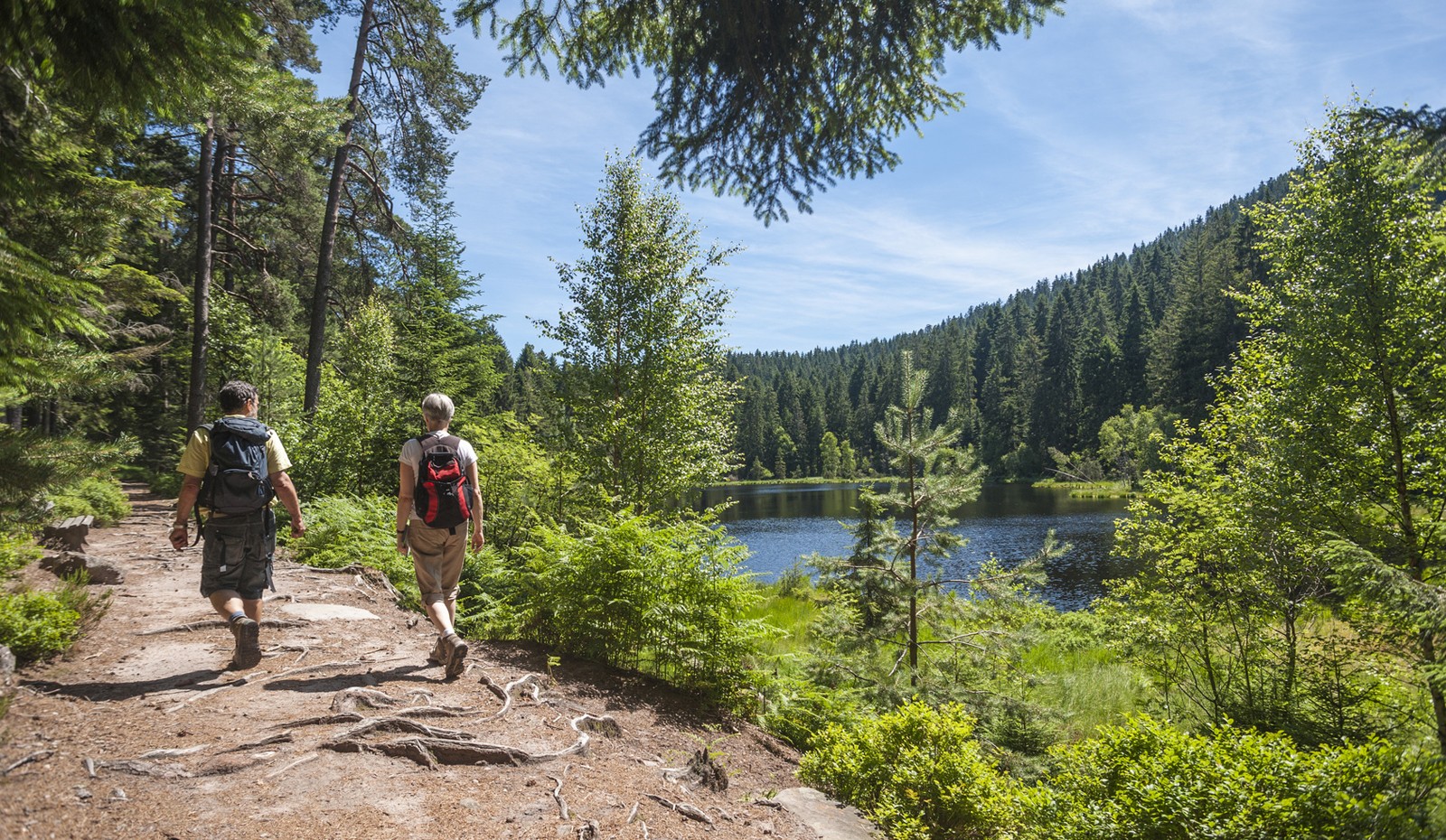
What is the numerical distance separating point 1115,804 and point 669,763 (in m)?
2.61

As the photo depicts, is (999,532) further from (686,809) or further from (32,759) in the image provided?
(32,759)

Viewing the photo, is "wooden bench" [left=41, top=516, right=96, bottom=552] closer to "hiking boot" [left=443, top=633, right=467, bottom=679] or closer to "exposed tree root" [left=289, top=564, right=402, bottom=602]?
"exposed tree root" [left=289, top=564, right=402, bottom=602]

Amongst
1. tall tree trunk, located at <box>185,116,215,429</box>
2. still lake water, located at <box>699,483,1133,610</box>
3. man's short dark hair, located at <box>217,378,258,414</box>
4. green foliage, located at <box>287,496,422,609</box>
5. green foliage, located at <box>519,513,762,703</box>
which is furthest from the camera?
still lake water, located at <box>699,483,1133,610</box>

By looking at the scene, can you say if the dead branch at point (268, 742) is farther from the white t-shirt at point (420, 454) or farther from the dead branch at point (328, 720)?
the white t-shirt at point (420, 454)

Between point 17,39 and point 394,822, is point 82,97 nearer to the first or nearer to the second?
point 17,39

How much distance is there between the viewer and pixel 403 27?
14.9 metres

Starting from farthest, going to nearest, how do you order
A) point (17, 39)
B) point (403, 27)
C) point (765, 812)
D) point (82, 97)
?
point (403, 27) → point (765, 812) → point (82, 97) → point (17, 39)

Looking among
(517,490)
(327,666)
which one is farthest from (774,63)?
(517,490)

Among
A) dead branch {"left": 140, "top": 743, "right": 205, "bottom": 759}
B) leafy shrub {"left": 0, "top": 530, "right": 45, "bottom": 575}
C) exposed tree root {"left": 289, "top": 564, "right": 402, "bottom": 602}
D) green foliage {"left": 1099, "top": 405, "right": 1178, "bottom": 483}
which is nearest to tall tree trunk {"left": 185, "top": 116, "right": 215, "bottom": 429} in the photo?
exposed tree root {"left": 289, "top": 564, "right": 402, "bottom": 602}

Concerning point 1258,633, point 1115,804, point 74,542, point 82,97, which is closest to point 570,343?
point 74,542

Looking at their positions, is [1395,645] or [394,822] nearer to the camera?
[394,822]

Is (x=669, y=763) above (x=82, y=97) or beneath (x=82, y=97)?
beneath

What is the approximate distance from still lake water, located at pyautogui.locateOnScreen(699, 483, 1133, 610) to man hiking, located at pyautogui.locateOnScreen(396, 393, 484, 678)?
6560 millimetres

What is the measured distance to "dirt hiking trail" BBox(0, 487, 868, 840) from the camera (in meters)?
2.74
